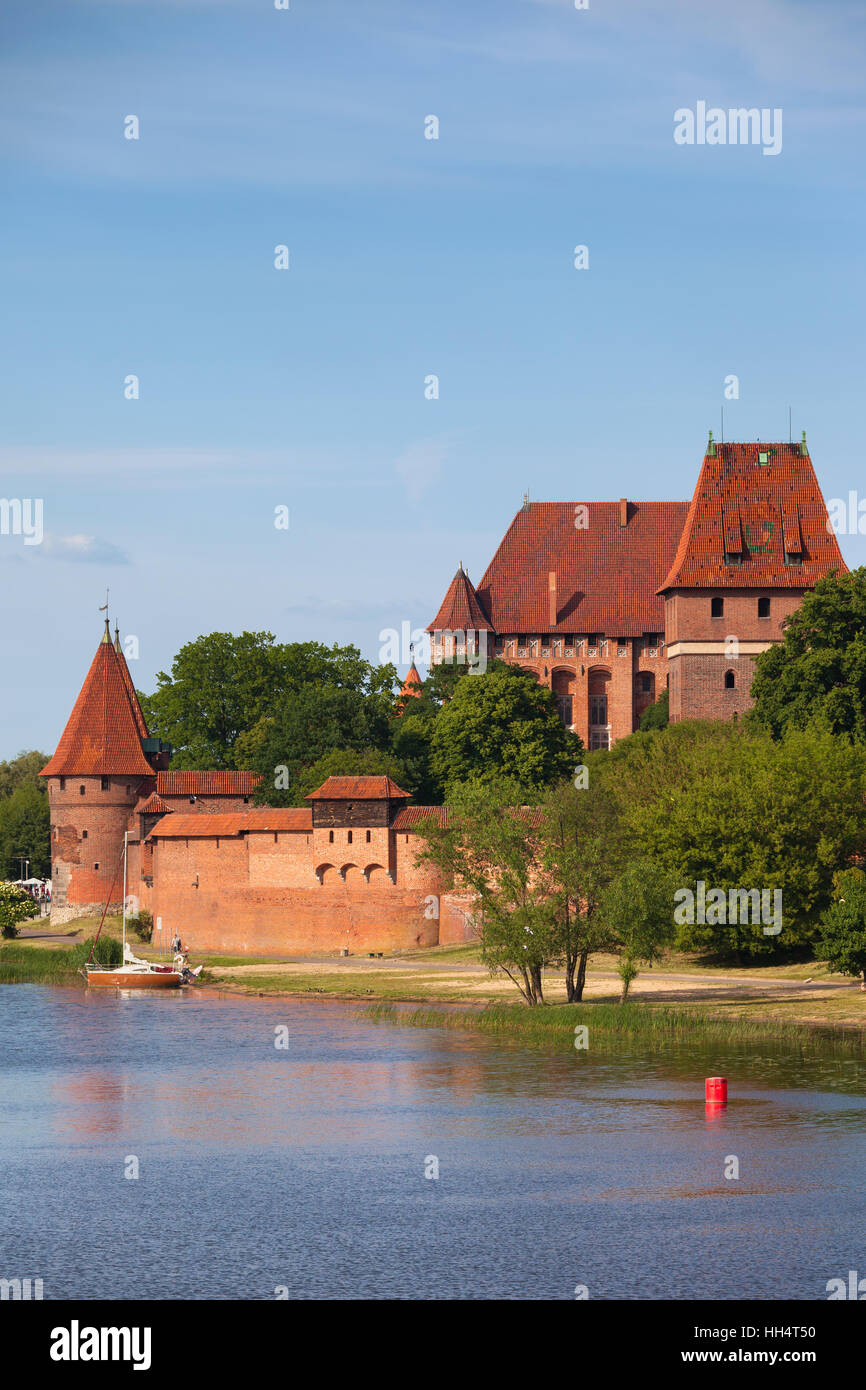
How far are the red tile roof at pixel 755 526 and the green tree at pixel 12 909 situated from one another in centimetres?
2818

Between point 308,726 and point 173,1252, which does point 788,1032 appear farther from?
point 308,726

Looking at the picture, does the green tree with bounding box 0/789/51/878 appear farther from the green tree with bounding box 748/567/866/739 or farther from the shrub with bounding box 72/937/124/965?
the green tree with bounding box 748/567/866/739

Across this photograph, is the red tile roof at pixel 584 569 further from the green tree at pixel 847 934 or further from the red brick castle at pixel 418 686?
the green tree at pixel 847 934

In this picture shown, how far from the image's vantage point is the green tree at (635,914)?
131ft

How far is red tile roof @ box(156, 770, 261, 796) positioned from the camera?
68250 millimetres

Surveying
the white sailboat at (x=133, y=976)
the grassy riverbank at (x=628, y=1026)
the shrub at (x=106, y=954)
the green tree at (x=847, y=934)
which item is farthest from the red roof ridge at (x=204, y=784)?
the green tree at (x=847, y=934)

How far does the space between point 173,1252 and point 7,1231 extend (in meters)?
2.29

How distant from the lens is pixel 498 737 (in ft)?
224

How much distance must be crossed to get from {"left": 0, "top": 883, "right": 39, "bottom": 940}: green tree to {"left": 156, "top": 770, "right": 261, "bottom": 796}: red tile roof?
8.42m

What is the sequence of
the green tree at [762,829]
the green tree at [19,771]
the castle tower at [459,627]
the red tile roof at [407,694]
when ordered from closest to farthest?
1. the green tree at [762,829]
2. the red tile roof at [407,694]
3. the castle tower at [459,627]
4. the green tree at [19,771]

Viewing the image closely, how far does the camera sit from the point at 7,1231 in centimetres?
2281

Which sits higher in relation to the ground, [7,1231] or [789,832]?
[789,832]
